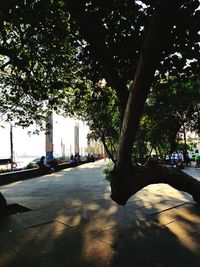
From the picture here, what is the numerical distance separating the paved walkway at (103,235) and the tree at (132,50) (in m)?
0.90

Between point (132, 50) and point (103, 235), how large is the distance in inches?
185

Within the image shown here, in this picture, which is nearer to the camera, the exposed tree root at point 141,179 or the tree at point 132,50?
the tree at point 132,50

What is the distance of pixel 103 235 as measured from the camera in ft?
17.4

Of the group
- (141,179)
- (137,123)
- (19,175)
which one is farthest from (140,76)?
(19,175)

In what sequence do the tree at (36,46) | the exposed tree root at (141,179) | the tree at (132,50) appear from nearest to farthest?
the tree at (132,50)
the exposed tree root at (141,179)
the tree at (36,46)

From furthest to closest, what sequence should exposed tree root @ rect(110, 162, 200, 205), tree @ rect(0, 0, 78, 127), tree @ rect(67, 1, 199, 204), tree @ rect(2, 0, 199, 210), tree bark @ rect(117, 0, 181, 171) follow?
tree @ rect(0, 0, 78, 127)
exposed tree root @ rect(110, 162, 200, 205)
tree @ rect(2, 0, 199, 210)
tree @ rect(67, 1, 199, 204)
tree bark @ rect(117, 0, 181, 171)

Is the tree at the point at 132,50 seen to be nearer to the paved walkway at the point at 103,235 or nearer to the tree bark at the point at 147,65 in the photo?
the tree bark at the point at 147,65

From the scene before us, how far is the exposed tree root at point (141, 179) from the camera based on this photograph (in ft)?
16.9

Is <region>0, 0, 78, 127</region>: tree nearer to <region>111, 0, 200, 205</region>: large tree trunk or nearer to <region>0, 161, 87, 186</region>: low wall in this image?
<region>111, 0, 200, 205</region>: large tree trunk

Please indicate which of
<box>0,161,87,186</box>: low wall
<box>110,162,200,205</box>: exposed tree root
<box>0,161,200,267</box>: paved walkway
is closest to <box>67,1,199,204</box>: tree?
<box>110,162,200,205</box>: exposed tree root

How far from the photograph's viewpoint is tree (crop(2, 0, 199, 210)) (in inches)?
159

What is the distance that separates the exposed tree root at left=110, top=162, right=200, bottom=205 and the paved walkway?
2.67 feet

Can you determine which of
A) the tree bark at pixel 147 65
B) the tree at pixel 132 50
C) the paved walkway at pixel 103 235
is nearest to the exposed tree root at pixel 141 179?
the tree at pixel 132 50

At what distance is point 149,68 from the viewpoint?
13.2 feet
